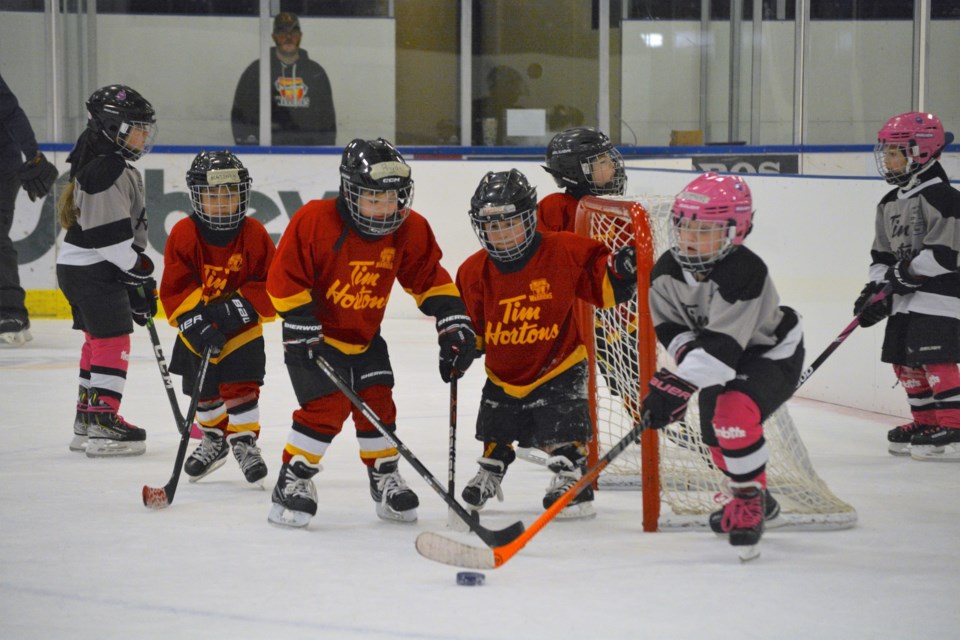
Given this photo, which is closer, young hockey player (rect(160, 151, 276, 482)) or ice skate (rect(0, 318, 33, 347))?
young hockey player (rect(160, 151, 276, 482))

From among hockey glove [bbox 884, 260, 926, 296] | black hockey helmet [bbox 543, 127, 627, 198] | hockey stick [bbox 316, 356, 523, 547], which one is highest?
black hockey helmet [bbox 543, 127, 627, 198]

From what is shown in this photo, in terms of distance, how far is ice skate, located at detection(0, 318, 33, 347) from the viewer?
20.1 ft

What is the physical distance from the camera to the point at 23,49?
7.21 m

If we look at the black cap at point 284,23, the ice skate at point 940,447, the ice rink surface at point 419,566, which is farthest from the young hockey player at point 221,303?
the black cap at point 284,23

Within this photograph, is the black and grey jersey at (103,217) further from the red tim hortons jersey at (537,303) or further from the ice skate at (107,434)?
the red tim hortons jersey at (537,303)

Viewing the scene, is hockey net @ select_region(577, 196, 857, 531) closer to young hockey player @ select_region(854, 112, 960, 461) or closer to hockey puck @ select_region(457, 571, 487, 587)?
hockey puck @ select_region(457, 571, 487, 587)

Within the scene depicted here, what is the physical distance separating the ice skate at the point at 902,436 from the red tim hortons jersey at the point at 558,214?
1.24 m

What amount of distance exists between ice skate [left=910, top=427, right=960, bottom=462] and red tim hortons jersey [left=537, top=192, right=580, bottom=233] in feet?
4.18

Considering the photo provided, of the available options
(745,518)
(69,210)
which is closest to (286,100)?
(69,210)

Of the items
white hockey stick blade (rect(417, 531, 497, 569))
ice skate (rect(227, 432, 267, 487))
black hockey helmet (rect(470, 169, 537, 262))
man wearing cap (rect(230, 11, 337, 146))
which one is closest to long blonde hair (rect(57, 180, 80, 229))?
ice skate (rect(227, 432, 267, 487))

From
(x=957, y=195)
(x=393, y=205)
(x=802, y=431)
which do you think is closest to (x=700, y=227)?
(x=393, y=205)

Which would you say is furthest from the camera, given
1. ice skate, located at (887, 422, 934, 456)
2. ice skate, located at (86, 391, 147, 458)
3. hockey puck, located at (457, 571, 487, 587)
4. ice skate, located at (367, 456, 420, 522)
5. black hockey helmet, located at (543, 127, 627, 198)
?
ice skate, located at (887, 422, 934, 456)

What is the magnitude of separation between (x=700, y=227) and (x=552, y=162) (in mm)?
1253

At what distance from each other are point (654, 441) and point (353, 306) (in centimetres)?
78
